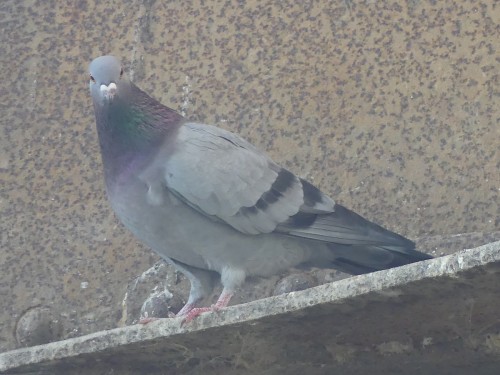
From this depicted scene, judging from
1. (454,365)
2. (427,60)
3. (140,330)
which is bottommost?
(454,365)

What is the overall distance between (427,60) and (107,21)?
149cm

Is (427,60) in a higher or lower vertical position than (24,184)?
higher

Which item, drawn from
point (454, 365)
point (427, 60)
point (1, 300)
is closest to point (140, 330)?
point (454, 365)

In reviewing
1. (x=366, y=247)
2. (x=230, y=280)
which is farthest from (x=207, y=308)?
(x=366, y=247)

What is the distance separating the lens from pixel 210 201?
15.2ft

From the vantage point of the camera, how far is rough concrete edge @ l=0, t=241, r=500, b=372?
331 cm

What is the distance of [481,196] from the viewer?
15.9 ft

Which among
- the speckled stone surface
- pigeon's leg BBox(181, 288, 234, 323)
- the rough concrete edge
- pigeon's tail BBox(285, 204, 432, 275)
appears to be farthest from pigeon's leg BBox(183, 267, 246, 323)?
the rough concrete edge

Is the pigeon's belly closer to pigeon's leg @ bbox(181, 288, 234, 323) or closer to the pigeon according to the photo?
the pigeon

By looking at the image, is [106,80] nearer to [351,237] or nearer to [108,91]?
[108,91]

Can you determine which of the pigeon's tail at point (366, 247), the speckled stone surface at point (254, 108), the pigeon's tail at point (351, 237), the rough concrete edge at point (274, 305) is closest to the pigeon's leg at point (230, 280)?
the pigeon's tail at point (351, 237)

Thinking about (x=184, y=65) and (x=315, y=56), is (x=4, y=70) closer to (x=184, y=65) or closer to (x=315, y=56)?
(x=184, y=65)

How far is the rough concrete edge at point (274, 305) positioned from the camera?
331cm

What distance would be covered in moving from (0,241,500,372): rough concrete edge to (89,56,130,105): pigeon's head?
1174 millimetres
